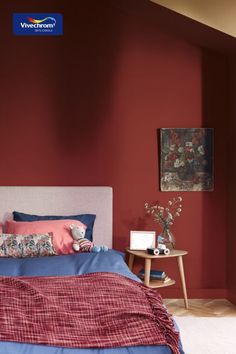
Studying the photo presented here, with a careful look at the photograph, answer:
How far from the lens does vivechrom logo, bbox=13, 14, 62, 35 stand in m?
4.49

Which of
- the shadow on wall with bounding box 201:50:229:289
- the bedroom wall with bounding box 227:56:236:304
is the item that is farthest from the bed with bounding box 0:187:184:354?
the bedroom wall with bounding box 227:56:236:304

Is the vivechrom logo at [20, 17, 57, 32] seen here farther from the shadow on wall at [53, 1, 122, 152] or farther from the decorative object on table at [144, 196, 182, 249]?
the decorative object on table at [144, 196, 182, 249]

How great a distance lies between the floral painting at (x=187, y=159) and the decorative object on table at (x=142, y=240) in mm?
495

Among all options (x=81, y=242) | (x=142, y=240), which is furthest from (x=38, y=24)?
(x=142, y=240)

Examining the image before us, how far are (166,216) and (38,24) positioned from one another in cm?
215

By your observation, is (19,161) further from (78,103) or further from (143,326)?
(143,326)

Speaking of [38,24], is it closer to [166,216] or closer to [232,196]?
[166,216]

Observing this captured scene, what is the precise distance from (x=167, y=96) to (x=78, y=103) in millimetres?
846

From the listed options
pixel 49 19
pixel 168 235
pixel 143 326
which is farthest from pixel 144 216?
pixel 143 326

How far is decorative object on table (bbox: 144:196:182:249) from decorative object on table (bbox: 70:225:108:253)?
0.60 metres

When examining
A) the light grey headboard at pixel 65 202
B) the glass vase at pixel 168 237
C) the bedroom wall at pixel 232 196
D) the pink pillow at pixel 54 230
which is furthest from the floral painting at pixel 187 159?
the pink pillow at pixel 54 230

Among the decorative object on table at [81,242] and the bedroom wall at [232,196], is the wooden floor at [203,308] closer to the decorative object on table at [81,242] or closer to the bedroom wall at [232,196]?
the bedroom wall at [232,196]

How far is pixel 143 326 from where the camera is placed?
2139 mm

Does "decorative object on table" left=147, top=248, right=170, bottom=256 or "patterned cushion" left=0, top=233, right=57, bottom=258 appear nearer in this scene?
"patterned cushion" left=0, top=233, right=57, bottom=258
